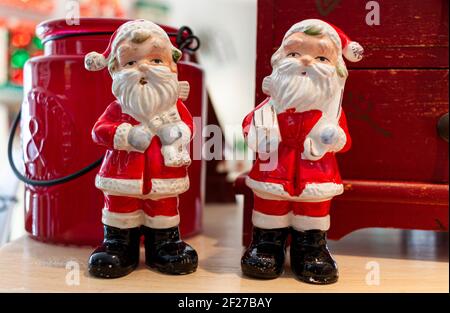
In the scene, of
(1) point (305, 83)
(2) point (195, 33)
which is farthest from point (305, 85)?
(2) point (195, 33)

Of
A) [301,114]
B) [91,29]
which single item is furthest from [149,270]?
[91,29]

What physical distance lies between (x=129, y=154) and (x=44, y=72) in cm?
29

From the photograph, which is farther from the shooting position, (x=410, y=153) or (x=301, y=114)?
(x=410, y=153)

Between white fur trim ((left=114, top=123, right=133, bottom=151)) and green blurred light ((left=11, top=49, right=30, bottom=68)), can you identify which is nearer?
white fur trim ((left=114, top=123, right=133, bottom=151))

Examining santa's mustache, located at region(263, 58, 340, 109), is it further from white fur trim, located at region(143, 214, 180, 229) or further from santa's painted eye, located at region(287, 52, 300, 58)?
white fur trim, located at region(143, 214, 180, 229)

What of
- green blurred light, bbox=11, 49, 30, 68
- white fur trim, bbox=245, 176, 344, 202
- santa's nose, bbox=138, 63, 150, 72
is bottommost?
white fur trim, bbox=245, 176, 344, 202

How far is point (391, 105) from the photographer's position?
2.48ft

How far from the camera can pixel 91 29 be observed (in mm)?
776

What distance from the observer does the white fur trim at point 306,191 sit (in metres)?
0.61

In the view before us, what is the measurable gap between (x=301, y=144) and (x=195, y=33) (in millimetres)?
1650

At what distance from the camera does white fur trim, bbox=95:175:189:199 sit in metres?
0.62

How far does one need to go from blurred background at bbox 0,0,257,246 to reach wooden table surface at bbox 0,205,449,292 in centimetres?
73

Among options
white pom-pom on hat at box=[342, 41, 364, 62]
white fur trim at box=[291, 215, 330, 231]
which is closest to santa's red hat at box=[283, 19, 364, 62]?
white pom-pom on hat at box=[342, 41, 364, 62]
